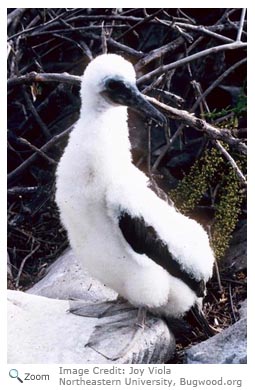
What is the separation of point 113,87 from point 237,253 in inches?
47.2

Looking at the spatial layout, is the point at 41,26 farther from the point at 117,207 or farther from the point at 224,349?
the point at 224,349

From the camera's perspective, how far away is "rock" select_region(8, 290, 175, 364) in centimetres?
251

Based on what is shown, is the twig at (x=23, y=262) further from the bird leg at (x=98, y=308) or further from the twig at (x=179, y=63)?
the twig at (x=179, y=63)

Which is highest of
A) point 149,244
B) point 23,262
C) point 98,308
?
point 149,244

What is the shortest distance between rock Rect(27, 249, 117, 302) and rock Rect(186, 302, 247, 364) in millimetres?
539

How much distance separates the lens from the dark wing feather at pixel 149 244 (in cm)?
249

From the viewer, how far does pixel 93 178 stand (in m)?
2.45

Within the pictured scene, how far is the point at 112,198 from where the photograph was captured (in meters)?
2.44

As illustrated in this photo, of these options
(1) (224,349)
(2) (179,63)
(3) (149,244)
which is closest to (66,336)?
(3) (149,244)

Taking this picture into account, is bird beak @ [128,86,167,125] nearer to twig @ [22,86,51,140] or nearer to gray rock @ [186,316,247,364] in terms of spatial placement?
gray rock @ [186,316,247,364]

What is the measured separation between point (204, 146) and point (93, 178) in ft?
3.57
